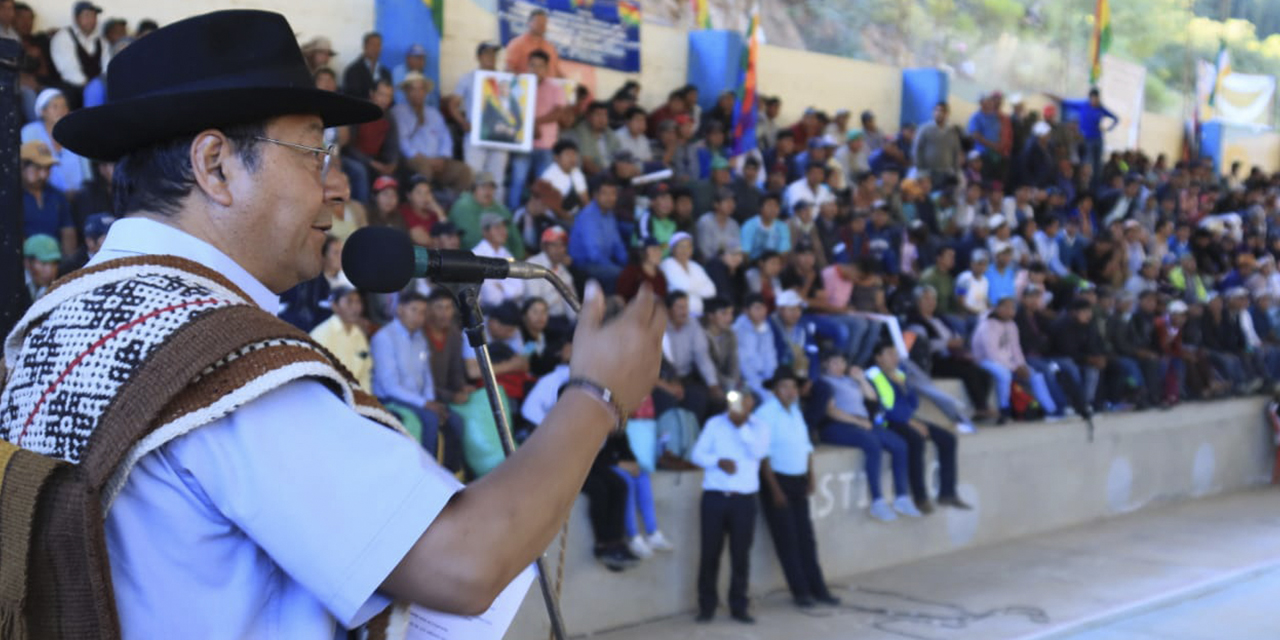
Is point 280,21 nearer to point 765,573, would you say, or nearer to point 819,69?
point 765,573

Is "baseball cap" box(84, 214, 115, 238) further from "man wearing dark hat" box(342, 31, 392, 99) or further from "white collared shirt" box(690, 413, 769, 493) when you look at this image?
"white collared shirt" box(690, 413, 769, 493)

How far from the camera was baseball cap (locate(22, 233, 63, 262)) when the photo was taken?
5.93 m

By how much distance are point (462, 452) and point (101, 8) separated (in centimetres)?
368

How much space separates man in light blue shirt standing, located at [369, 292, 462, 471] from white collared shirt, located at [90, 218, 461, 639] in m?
4.93

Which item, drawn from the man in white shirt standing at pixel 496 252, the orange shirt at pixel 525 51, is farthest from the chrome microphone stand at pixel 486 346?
the orange shirt at pixel 525 51

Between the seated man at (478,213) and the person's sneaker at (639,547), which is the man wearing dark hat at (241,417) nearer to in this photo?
the person's sneaker at (639,547)

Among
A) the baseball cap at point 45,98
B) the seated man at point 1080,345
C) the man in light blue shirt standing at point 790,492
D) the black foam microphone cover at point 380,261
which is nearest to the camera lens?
the black foam microphone cover at point 380,261

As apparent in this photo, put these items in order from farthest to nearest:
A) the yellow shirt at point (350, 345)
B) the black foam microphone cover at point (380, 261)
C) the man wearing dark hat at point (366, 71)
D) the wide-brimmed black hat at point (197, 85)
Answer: the man wearing dark hat at point (366, 71)
the yellow shirt at point (350, 345)
the black foam microphone cover at point (380, 261)
the wide-brimmed black hat at point (197, 85)

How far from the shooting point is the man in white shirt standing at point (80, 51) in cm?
706

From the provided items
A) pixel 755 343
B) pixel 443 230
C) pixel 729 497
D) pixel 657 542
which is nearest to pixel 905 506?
pixel 755 343

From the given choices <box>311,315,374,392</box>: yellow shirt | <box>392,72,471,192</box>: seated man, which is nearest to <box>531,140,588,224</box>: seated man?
<box>392,72,471,192</box>: seated man

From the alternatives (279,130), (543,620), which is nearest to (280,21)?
(279,130)

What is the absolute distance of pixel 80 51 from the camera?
7.13 m

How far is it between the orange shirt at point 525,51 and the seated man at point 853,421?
3052mm
